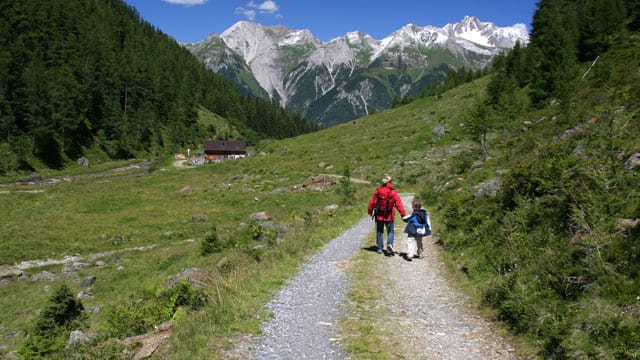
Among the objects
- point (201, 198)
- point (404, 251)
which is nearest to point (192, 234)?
point (201, 198)

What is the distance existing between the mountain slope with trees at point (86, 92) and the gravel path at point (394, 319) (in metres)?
71.0

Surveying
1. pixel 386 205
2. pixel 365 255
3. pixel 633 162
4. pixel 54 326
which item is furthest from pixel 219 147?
pixel 633 162

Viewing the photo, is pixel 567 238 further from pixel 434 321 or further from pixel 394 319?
pixel 394 319

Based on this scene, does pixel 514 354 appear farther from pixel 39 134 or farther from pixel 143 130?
pixel 143 130

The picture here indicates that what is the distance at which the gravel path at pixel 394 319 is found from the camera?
7.52 meters

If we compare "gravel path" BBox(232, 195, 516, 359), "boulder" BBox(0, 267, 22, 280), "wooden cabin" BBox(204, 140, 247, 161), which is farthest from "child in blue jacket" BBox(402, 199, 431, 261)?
"wooden cabin" BBox(204, 140, 247, 161)

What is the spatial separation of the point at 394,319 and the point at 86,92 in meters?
106

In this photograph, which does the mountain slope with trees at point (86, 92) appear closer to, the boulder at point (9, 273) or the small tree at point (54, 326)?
the boulder at point (9, 273)

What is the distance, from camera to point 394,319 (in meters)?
9.06

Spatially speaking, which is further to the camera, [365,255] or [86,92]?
[86,92]

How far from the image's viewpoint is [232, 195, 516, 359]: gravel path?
7516 mm

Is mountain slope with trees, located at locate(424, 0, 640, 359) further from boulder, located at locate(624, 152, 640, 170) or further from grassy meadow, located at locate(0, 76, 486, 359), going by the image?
grassy meadow, located at locate(0, 76, 486, 359)

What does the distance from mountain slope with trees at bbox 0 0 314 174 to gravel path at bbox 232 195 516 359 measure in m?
71.0

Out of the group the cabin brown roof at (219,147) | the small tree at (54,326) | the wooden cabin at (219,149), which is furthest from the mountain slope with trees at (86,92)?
the small tree at (54,326)
